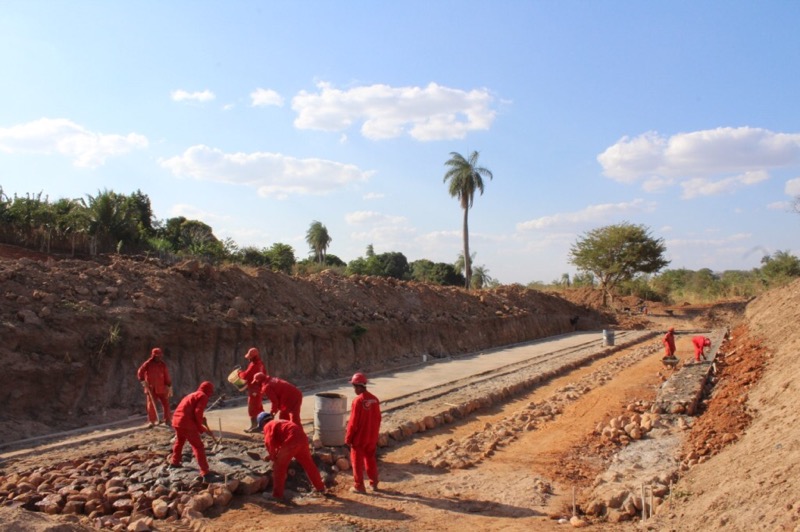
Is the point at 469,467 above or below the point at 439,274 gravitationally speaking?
below

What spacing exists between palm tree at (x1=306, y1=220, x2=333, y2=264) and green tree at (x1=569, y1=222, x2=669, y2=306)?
67.5 feet

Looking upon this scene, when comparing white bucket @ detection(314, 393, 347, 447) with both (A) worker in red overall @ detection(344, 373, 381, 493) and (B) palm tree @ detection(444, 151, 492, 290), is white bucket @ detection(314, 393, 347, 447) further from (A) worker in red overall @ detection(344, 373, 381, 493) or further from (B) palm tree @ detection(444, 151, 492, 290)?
(B) palm tree @ detection(444, 151, 492, 290)

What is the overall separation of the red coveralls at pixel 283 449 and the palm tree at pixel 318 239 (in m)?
43.9

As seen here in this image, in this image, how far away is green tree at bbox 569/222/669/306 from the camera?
42688 mm

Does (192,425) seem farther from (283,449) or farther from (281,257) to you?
(281,257)

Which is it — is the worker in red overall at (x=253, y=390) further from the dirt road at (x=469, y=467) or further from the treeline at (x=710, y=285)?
the treeline at (x=710, y=285)

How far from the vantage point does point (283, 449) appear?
22.5 ft

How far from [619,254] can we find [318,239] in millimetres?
23666

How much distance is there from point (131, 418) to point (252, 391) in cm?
304

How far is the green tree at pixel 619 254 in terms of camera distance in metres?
42.7

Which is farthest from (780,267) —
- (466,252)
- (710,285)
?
(466,252)

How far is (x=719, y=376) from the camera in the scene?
1382cm

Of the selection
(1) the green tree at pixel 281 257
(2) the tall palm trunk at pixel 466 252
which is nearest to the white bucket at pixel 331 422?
(1) the green tree at pixel 281 257

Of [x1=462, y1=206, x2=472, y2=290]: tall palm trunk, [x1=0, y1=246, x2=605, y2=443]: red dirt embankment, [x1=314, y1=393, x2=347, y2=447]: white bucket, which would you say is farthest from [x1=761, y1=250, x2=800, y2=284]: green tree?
[x1=314, y1=393, x2=347, y2=447]: white bucket
